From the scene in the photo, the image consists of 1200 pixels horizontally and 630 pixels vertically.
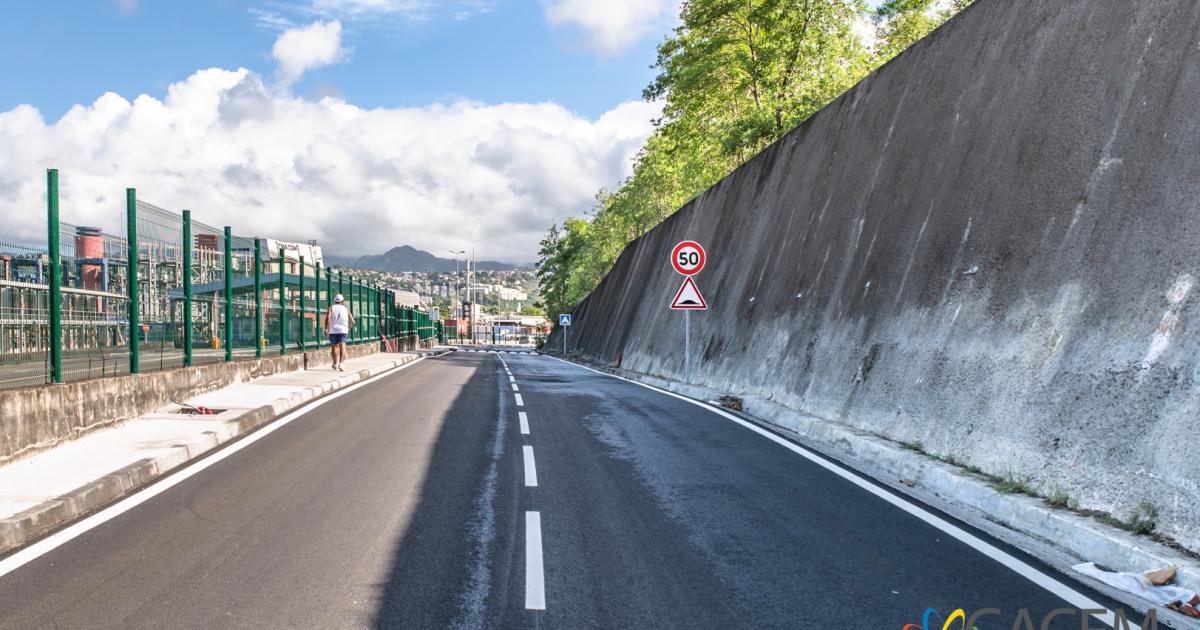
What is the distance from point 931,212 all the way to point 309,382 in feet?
38.5

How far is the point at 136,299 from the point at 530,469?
596cm

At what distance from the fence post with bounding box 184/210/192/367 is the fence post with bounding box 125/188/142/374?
190cm

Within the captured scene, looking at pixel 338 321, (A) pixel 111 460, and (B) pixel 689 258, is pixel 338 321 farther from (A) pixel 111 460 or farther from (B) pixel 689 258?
(A) pixel 111 460

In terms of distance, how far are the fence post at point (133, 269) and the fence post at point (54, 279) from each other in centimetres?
184

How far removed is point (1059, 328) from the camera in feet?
22.3

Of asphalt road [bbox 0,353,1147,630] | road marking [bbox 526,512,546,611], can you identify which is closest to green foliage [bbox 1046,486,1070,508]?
asphalt road [bbox 0,353,1147,630]

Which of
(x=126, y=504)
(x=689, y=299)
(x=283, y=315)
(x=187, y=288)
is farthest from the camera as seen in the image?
(x=283, y=315)

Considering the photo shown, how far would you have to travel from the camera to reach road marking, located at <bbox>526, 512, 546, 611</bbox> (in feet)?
14.1

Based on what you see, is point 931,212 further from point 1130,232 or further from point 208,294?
point 208,294

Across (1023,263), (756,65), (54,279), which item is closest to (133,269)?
(54,279)

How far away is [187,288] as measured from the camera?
12.4m

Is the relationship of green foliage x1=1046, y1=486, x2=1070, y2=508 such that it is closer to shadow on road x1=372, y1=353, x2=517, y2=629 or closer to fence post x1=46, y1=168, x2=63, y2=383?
shadow on road x1=372, y1=353, x2=517, y2=629
